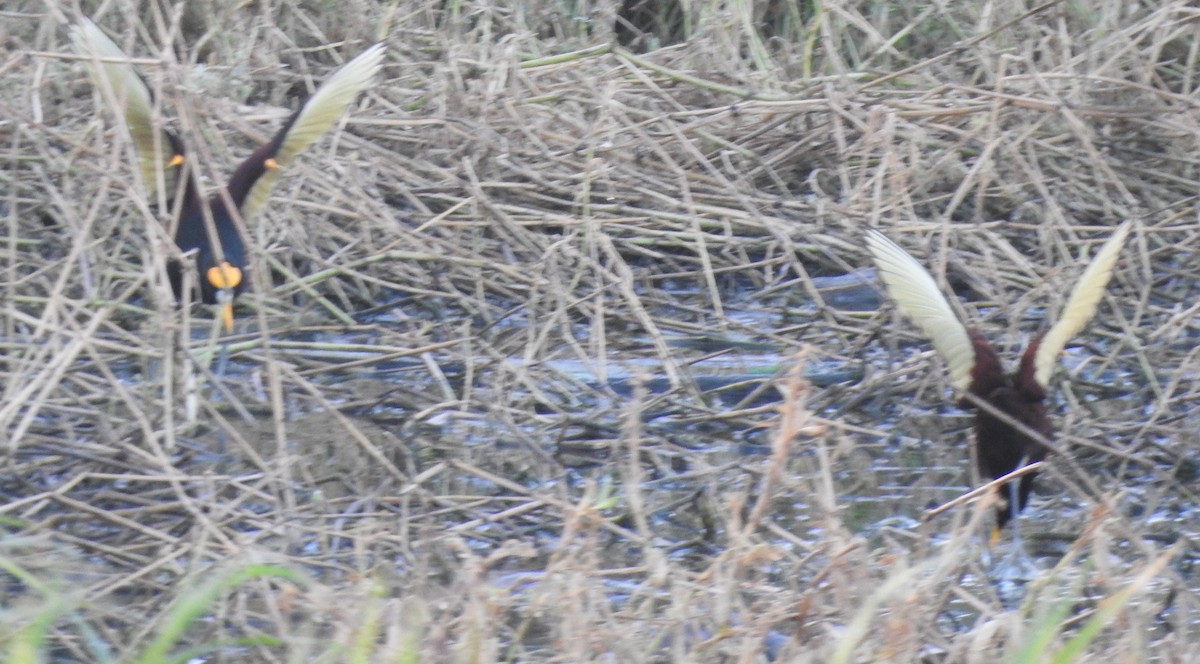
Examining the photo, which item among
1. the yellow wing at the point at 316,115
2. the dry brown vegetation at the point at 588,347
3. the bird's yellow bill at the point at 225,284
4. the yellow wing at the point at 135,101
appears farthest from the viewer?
the yellow wing at the point at 316,115

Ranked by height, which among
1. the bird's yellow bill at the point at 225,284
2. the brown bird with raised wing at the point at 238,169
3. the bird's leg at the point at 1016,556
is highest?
the brown bird with raised wing at the point at 238,169

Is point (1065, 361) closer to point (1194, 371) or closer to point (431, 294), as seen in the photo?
point (1194, 371)

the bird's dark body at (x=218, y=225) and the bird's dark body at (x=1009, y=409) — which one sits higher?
the bird's dark body at (x=218, y=225)

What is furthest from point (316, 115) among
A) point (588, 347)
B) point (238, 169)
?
point (588, 347)

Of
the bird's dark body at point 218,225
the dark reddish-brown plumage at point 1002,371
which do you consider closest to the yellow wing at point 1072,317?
the dark reddish-brown plumage at point 1002,371

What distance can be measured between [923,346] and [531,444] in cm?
140

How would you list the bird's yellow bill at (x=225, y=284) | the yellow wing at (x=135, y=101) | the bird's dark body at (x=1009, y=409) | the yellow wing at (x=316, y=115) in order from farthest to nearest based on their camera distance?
1. the yellow wing at (x=316, y=115)
2. the bird's yellow bill at (x=225, y=284)
3. the yellow wing at (x=135, y=101)
4. the bird's dark body at (x=1009, y=409)

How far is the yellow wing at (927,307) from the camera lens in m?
3.17

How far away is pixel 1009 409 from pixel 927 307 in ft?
0.90

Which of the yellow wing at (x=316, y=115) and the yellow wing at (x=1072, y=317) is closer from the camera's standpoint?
the yellow wing at (x=1072, y=317)

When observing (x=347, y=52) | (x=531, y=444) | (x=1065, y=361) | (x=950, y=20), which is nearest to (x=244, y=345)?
(x=531, y=444)

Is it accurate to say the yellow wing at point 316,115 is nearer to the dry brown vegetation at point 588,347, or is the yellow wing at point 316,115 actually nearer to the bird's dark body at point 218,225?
the bird's dark body at point 218,225

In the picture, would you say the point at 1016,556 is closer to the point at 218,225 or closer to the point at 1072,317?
the point at 1072,317

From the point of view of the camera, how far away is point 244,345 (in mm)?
4047
